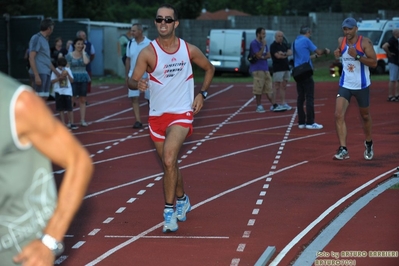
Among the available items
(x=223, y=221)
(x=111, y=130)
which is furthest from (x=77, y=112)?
(x=223, y=221)

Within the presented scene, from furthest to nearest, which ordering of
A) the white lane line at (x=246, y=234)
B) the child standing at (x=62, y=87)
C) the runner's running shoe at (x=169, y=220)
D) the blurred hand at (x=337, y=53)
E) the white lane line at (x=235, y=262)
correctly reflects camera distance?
the child standing at (x=62, y=87)
the blurred hand at (x=337, y=53)
the runner's running shoe at (x=169, y=220)
the white lane line at (x=246, y=234)
the white lane line at (x=235, y=262)

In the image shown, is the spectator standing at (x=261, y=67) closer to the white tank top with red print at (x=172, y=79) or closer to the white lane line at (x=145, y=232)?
the white lane line at (x=145, y=232)

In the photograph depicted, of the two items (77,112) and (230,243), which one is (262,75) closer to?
(77,112)

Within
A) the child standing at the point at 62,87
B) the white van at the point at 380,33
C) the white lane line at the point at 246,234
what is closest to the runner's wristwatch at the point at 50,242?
the white lane line at the point at 246,234

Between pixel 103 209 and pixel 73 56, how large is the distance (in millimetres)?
8438

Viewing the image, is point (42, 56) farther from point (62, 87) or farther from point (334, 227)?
point (334, 227)

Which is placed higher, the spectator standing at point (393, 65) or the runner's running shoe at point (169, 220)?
the runner's running shoe at point (169, 220)

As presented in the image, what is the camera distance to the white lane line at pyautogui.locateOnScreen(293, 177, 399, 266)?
753cm

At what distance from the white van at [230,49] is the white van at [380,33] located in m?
3.56

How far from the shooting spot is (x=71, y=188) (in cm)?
361

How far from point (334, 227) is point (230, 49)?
31245mm

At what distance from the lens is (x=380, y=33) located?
125 ft

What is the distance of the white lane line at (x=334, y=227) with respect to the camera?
7.53m

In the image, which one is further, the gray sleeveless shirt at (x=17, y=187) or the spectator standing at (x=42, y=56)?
the spectator standing at (x=42, y=56)
